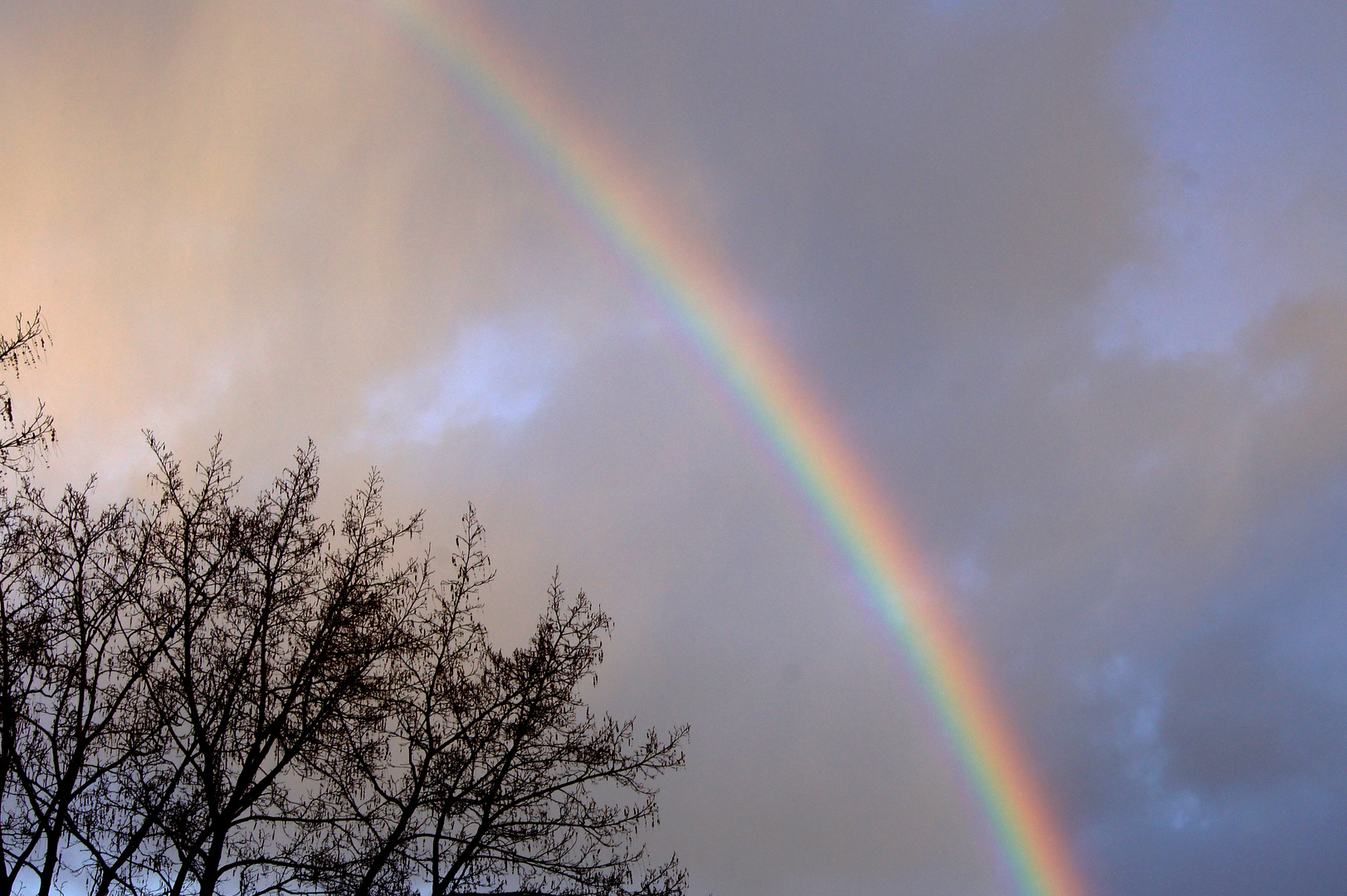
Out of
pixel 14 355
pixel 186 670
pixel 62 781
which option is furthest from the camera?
pixel 186 670

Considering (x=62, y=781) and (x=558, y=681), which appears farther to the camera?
(x=558, y=681)

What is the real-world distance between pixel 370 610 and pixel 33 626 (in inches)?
134

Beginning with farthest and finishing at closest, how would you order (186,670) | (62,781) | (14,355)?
(186,670)
(62,781)
(14,355)

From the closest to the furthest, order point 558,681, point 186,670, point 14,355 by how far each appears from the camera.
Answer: point 14,355, point 186,670, point 558,681

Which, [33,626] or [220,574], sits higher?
[220,574]

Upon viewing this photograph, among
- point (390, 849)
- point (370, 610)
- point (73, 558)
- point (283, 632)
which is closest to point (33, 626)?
point (73, 558)

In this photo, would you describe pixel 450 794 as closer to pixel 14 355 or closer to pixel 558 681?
pixel 558 681

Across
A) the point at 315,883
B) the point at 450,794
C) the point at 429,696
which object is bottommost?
the point at 315,883

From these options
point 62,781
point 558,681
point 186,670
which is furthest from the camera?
point 558,681

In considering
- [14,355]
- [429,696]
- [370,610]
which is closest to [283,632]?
[370,610]

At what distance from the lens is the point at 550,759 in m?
13.7

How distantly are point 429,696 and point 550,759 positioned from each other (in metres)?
1.67

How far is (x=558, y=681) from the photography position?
1426cm

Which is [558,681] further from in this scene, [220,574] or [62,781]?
[62,781]
